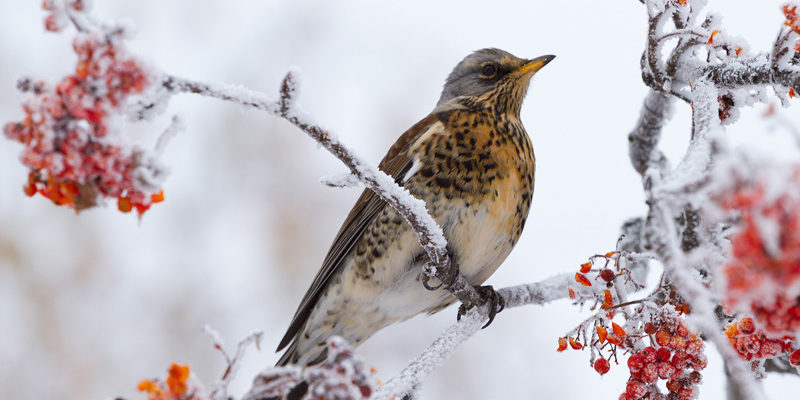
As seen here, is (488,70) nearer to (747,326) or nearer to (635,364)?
(635,364)

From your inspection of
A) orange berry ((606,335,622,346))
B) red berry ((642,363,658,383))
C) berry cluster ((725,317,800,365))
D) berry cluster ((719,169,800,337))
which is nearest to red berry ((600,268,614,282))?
orange berry ((606,335,622,346))

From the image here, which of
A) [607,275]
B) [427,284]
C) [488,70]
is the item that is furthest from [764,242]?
[488,70]

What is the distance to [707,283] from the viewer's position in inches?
48.2

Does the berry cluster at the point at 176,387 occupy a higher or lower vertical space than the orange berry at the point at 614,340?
higher

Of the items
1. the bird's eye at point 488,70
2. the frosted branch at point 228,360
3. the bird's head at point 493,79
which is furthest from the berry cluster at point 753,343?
the bird's eye at point 488,70

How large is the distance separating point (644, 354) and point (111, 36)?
122cm

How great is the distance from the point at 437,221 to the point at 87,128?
1.66 meters

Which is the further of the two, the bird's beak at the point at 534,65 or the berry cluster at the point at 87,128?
the bird's beak at the point at 534,65

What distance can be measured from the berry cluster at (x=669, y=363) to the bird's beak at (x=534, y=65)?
1784 millimetres

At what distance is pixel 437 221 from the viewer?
259cm

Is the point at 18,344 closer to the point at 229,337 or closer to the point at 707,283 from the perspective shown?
the point at 229,337

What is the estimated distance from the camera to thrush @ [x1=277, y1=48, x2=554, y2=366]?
8.59ft

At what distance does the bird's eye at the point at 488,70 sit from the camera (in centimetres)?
329

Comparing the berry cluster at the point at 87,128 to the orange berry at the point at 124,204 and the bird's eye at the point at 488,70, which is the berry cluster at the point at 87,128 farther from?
the bird's eye at the point at 488,70
